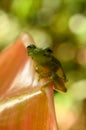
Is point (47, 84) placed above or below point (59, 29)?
above

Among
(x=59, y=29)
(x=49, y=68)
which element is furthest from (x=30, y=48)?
(x=59, y=29)

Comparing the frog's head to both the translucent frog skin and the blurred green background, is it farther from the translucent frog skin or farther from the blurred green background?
the blurred green background

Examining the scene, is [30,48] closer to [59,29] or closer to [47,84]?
[47,84]

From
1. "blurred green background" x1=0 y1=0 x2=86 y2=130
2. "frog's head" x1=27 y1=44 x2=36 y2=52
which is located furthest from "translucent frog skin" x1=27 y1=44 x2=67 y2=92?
"blurred green background" x1=0 y1=0 x2=86 y2=130

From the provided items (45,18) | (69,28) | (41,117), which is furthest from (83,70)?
(41,117)

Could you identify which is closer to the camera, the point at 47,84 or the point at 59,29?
the point at 47,84

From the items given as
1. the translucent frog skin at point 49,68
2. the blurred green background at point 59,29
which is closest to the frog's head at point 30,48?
the translucent frog skin at point 49,68
